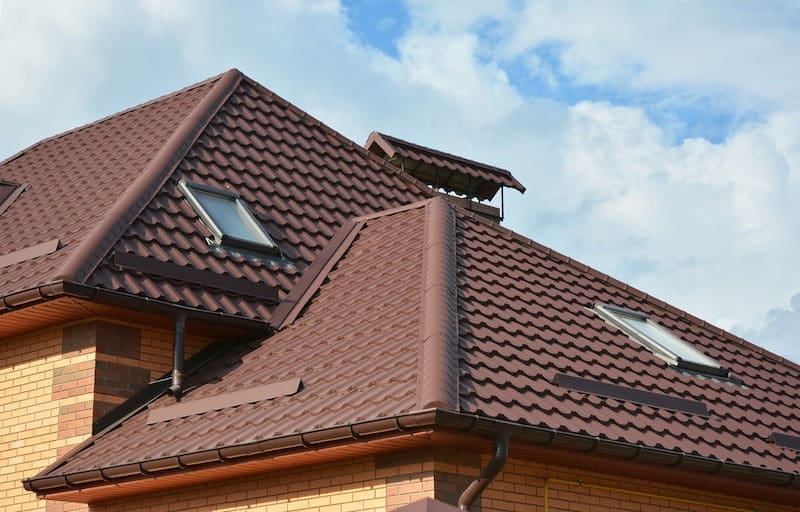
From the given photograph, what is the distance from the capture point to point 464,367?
9.34 m

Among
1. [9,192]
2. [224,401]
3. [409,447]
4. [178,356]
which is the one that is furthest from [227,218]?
[409,447]

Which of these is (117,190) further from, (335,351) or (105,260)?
(335,351)

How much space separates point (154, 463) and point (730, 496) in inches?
197

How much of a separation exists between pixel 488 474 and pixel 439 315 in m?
1.88

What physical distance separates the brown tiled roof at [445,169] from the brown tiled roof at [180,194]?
6.43 feet

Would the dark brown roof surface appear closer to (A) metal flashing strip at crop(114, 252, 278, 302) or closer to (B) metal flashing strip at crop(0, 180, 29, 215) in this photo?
(A) metal flashing strip at crop(114, 252, 278, 302)

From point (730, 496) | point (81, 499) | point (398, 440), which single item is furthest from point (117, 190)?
point (730, 496)

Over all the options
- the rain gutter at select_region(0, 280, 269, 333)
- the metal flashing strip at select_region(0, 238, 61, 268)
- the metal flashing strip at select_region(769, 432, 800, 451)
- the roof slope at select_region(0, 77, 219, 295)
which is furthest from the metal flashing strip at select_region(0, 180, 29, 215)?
the metal flashing strip at select_region(769, 432, 800, 451)

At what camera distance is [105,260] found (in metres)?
11.1

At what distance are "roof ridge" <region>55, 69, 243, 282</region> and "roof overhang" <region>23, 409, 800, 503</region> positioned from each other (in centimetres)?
182

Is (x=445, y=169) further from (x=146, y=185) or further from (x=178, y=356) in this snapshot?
(x=178, y=356)

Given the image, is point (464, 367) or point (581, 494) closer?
point (464, 367)

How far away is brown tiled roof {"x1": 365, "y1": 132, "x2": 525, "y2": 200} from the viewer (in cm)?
1788

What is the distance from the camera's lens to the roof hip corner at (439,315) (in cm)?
862
